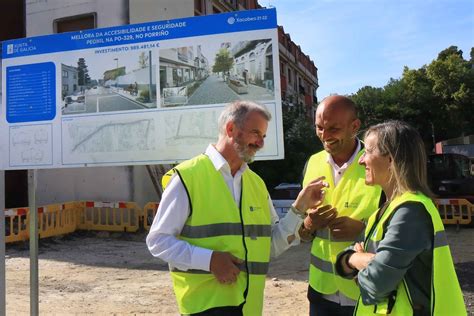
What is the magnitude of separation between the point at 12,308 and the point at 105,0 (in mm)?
11010

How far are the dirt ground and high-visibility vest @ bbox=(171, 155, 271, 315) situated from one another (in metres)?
3.60

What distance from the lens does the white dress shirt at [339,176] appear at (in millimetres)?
2498

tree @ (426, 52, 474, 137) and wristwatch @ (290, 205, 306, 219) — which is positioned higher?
tree @ (426, 52, 474, 137)

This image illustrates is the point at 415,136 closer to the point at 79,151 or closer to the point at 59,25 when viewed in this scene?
the point at 79,151

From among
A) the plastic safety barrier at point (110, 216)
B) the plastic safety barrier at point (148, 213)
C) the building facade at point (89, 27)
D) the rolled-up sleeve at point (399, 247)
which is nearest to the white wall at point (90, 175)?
the building facade at point (89, 27)

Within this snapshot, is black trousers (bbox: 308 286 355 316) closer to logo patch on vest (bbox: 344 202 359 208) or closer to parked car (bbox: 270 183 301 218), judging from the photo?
logo patch on vest (bbox: 344 202 359 208)

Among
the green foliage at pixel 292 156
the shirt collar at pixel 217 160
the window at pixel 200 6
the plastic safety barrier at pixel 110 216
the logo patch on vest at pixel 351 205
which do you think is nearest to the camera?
the shirt collar at pixel 217 160

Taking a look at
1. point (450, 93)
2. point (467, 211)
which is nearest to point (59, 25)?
point (467, 211)

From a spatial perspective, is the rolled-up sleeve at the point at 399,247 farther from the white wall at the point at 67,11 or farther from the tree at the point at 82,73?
the white wall at the point at 67,11

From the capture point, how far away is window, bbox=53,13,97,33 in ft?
48.4

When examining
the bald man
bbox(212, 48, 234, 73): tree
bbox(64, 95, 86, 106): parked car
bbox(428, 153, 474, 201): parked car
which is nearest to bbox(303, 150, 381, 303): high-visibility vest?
the bald man

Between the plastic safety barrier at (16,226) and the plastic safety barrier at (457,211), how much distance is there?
10.9 metres

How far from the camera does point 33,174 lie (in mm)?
4066

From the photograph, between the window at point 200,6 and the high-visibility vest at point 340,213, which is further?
the window at point 200,6
